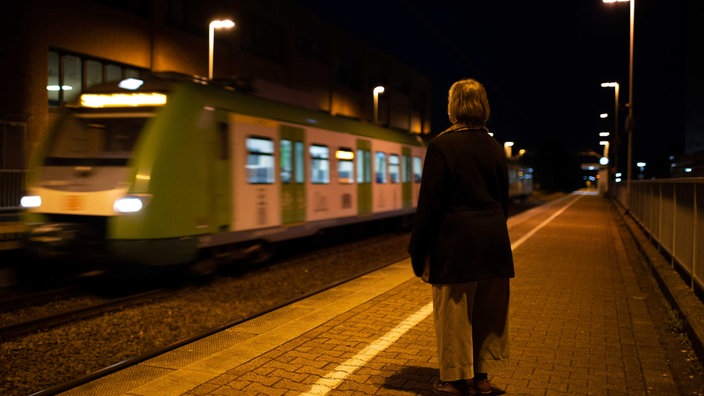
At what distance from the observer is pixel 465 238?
152 inches

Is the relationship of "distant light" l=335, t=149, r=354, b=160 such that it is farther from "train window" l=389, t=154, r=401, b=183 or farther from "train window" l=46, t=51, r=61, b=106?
"train window" l=46, t=51, r=61, b=106

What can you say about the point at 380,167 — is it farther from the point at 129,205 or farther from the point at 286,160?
the point at 129,205

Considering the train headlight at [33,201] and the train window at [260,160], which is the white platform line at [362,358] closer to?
the train window at [260,160]

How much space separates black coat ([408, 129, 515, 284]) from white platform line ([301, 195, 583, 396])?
1.22m

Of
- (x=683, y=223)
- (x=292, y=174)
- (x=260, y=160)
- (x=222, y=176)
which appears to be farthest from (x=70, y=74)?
(x=683, y=223)

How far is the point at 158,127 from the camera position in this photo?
8680mm

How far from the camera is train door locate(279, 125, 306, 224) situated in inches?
463

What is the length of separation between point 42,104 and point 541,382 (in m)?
21.6

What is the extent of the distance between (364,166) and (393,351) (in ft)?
35.3

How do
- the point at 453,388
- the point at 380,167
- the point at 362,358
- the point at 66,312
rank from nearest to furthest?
1. the point at 453,388
2. the point at 362,358
3. the point at 66,312
4. the point at 380,167

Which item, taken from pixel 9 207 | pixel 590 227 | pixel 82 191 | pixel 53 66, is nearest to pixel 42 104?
pixel 53 66

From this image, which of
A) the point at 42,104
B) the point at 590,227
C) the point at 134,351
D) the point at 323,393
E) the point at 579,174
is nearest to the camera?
the point at 323,393

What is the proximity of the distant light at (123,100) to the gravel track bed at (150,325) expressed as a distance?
2698 millimetres

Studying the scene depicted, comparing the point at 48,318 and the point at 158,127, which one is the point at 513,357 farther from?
the point at 158,127
